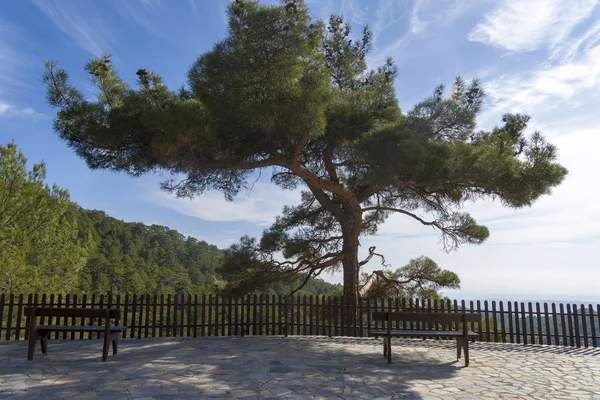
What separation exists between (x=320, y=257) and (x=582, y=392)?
824 cm

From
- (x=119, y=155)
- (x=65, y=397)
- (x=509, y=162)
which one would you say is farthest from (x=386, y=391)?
(x=119, y=155)

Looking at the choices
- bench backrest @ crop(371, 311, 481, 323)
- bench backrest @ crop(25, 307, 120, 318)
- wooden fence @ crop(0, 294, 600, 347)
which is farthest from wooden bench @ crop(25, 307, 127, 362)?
bench backrest @ crop(371, 311, 481, 323)

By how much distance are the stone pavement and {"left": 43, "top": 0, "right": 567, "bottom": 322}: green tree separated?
3528mm

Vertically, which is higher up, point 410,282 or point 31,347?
point 410,282

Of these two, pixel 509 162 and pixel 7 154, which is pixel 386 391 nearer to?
pixel 509 162

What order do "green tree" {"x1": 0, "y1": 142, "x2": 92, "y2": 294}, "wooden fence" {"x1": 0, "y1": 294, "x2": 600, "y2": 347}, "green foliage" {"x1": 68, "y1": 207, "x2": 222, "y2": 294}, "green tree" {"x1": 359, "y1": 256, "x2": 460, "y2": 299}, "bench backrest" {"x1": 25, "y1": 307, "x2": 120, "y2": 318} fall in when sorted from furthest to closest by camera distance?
"green foliage" {"x1": 68, "y1": 207, "x2": 222, "y2": 294}, "green tree" {"x1": 0, "y1": 142, "x2": 92, "y2": 294}, "green tree" {"x1": 359, "y1": 256, "x2": 460, "y2": 299}, "wooden fence" {"x1": 0, "y1": 294, "x2": 600, "y2": 347}, "bench backrest" {"x1": 25, "y1": 307, "x2": 120, "y2": 318}

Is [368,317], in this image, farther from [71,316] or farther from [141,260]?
[141,260]

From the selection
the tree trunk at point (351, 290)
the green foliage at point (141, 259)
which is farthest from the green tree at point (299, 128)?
the green foliage at point (141, 259)

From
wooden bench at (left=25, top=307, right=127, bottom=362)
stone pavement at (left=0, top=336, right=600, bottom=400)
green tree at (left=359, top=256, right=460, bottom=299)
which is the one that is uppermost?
green tree at (left=359, top=256, right=460, bottom=299)

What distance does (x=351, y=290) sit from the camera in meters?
11.5

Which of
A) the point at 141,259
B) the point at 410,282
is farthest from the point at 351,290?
the point at 141,259

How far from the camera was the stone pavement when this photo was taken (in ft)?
16.5

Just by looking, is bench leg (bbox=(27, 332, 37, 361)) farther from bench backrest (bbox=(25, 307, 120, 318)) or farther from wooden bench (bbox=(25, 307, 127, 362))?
bench backrest (bbox=(25, 307, 120, 318))

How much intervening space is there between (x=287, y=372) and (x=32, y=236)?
17.9 meters
